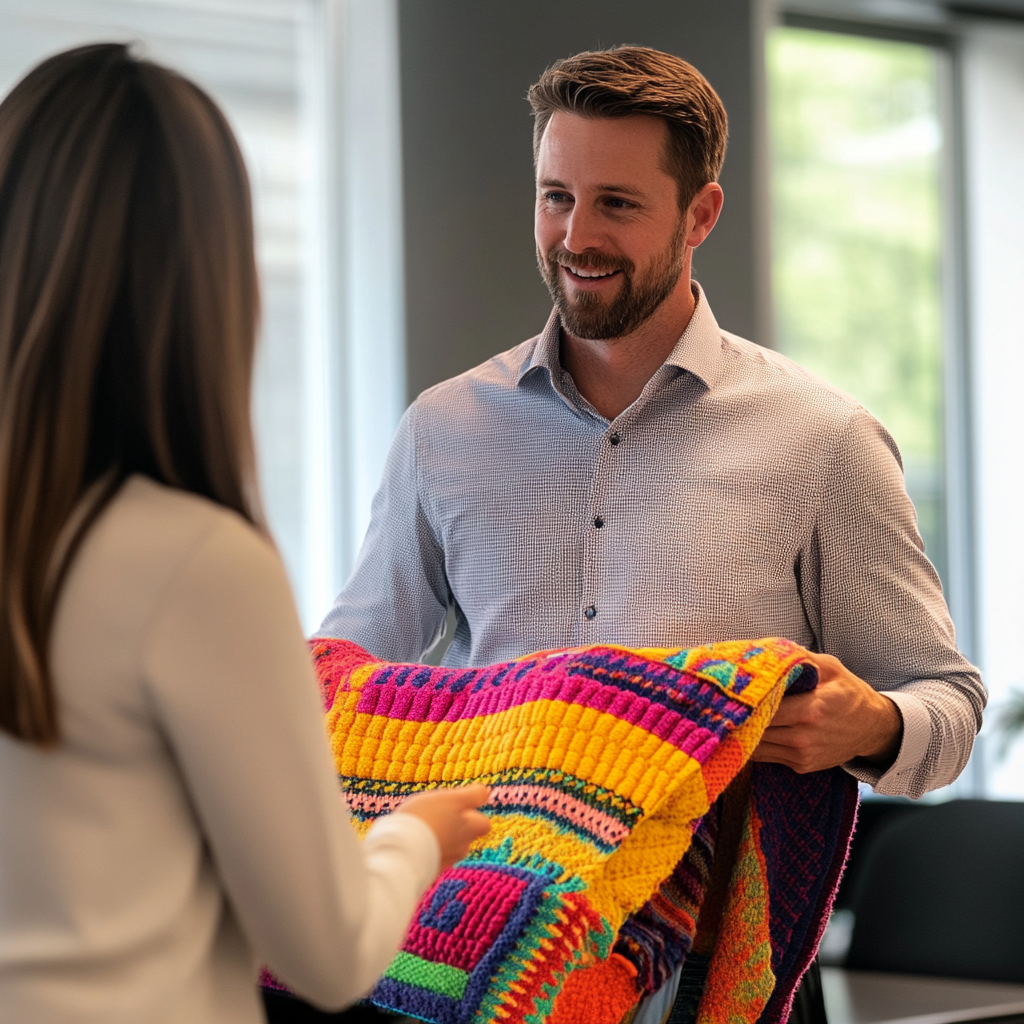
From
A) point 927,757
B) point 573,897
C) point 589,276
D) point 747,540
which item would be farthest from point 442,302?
point 573,897

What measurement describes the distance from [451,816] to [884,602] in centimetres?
68

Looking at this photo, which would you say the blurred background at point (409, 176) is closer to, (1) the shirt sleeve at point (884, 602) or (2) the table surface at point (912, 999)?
(2) the table surface at point (912, 999)

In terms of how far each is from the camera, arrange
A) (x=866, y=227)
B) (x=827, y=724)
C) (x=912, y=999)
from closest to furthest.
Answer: (x=827, y=724) → (x=912, y=999) → (x=866, y=227)

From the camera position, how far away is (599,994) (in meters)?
1.20

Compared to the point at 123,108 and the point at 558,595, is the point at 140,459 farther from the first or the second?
the point at 558,595

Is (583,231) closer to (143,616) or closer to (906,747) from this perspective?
(906,747)

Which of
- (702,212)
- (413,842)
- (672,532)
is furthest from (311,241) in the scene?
(413,842)

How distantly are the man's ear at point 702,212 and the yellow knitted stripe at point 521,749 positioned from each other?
76cm

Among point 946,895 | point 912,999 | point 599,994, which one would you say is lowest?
point 912,999

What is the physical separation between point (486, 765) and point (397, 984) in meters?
0.22

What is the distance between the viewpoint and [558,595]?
5.25 feet

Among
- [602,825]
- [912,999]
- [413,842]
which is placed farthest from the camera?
[912,999]

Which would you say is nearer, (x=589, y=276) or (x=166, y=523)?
(x=166, y=523)

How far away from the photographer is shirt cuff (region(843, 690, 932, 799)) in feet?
4.51
